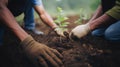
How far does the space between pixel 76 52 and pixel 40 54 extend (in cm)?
32

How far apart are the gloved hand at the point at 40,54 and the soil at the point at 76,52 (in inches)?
4.1

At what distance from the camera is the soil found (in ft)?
5.87

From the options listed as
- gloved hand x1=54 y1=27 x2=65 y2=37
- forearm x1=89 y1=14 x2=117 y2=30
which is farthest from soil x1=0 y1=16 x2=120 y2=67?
forearm x1=89 y1=14 x2=117 y2=30

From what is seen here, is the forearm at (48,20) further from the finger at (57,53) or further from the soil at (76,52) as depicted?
the finger at (57,53)

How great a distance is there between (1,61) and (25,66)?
11.0 inches

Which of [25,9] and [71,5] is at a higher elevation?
[25,9]

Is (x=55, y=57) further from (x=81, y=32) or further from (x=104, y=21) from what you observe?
(x=104, y=21)

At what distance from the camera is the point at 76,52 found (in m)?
1.86

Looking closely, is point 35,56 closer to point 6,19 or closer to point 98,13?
point 6,19

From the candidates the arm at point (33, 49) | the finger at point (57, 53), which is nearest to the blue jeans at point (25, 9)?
the arm at point (33, 49)

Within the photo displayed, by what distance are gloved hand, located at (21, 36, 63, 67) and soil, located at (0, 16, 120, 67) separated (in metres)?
0.10

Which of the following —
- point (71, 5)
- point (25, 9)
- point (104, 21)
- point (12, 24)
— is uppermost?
point (12, 24)

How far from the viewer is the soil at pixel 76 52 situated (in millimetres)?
1789

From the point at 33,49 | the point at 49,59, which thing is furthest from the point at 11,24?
the point at 49,59
